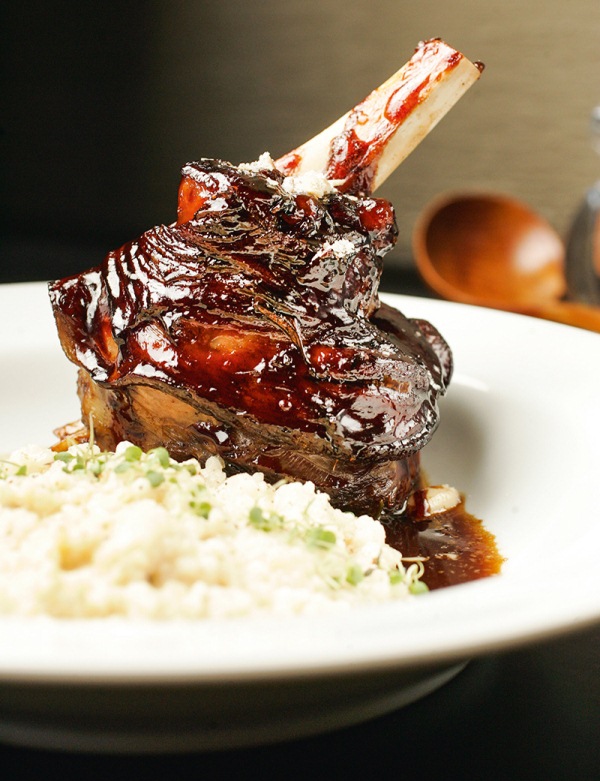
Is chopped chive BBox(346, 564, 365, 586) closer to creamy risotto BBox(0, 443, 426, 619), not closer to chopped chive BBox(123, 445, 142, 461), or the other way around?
creamy risotto BBox(0, 443, 426, 619)

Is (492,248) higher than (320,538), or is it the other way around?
(492,248)

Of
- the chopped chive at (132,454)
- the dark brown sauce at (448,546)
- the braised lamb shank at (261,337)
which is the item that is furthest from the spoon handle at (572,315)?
the chopped chive at (132,454)

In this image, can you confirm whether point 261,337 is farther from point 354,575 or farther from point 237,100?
point 237,100

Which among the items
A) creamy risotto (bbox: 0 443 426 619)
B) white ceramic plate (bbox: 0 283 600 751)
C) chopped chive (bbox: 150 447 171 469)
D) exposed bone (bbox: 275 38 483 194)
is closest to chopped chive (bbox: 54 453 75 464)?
creamy risotto (bbox: 0 443 426 619)

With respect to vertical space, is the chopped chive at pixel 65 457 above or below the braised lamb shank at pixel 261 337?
below

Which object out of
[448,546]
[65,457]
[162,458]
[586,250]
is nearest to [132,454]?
[162,458]

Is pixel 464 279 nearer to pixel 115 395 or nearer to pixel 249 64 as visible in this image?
pixel 249 64

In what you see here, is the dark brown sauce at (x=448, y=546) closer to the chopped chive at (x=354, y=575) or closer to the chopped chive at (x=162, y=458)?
the chopped chive at (x=354, y=575)
